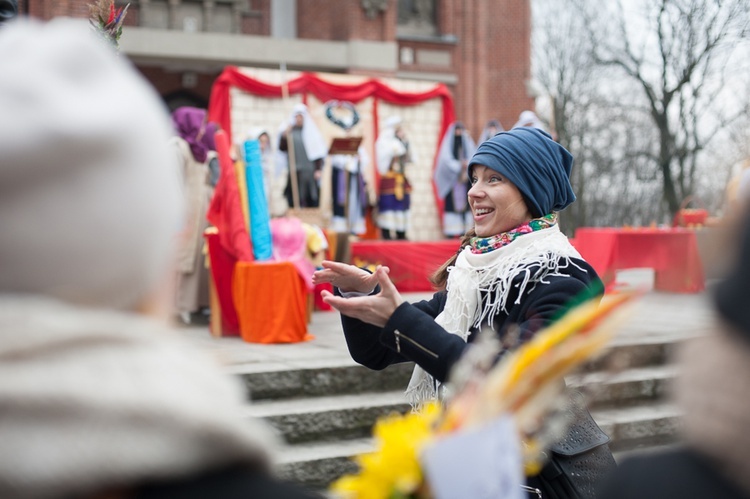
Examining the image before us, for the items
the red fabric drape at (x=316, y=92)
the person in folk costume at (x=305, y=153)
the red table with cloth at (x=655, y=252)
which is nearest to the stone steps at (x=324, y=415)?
the red table with cloth at (x=655, y=252)

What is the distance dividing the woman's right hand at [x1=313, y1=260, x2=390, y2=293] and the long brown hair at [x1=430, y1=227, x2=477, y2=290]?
59 cm

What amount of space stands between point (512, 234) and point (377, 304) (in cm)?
72

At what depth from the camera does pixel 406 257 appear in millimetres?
10500

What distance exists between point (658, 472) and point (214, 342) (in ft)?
20.0

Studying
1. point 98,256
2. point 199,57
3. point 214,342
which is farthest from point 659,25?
point 98,256

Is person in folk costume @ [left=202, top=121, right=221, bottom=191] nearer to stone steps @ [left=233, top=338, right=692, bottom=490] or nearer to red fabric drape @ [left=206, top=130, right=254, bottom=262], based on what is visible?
red fabric drape @ [left=206, top=130, right=254, bottom=262]

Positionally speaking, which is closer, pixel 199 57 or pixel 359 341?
pixel 359 341

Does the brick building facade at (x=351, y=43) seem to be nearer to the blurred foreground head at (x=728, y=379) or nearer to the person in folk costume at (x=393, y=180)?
the person in folk costume at (x=393, y=180)

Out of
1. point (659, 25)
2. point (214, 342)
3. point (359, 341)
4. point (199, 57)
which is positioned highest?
point (659, 25)

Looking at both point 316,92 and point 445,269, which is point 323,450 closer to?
point 445,269

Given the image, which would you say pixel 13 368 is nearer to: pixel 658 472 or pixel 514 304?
pixel 658 472

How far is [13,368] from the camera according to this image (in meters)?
0.82

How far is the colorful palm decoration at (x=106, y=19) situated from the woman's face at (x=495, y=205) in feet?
8.25

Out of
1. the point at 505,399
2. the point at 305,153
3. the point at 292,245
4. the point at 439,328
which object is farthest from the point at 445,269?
the point at 305,153
